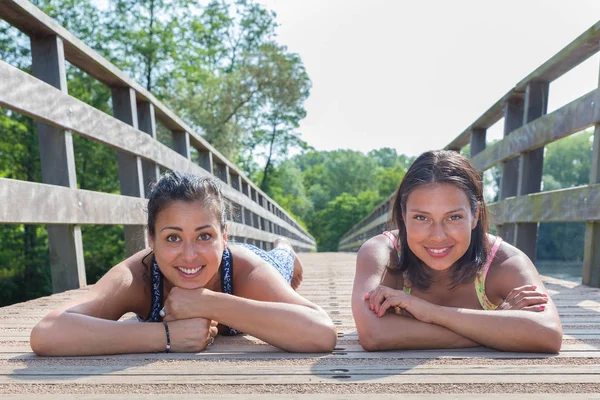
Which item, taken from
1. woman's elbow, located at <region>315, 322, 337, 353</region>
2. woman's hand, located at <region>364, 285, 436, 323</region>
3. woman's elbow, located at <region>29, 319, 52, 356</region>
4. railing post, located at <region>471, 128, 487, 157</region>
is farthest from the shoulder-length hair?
railing post, located at <region>471, 128, 487, 157</region>

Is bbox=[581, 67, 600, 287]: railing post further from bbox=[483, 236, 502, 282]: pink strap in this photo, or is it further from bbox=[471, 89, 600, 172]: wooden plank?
bbox=[483, 236, 502, 282]: pink strap

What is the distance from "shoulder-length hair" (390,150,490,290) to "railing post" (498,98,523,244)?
2.62m

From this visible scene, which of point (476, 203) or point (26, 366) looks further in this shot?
point (476, 203)

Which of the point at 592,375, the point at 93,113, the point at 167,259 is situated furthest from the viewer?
the point at 93,113

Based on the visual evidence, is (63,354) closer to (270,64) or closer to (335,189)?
(270,64)

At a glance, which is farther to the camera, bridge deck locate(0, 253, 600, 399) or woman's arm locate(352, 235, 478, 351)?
woman's arm locate(352, 235, 478, 351)

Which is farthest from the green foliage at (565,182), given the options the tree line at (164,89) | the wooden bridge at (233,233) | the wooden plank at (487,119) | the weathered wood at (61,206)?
the weathered wood at (61,206)

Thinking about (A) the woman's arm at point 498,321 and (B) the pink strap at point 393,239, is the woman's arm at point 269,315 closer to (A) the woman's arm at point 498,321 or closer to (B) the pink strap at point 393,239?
(A) the woman's arm at point 498,321

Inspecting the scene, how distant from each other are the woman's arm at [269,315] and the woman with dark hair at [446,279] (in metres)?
0.15

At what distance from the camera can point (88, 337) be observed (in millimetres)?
1693

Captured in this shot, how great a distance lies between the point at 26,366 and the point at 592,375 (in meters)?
1.55

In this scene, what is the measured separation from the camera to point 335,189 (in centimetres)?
7550

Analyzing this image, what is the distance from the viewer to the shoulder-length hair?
195 cm

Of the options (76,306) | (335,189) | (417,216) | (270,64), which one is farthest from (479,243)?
(335,189)
